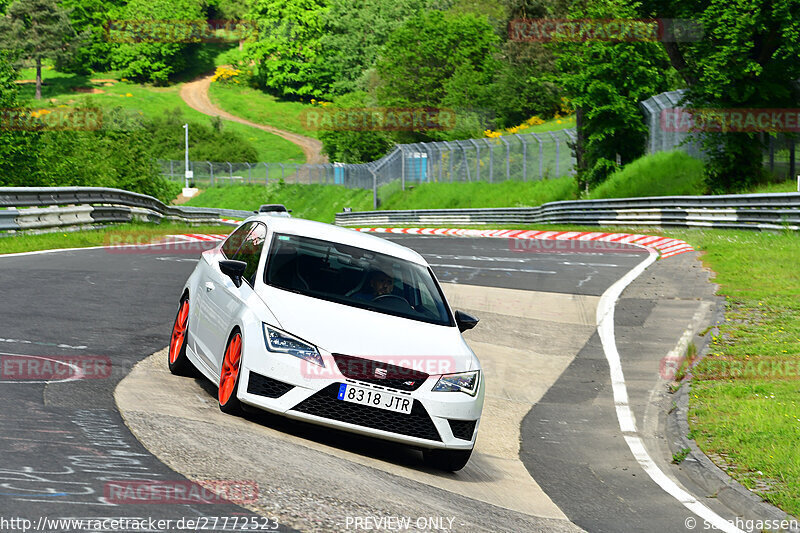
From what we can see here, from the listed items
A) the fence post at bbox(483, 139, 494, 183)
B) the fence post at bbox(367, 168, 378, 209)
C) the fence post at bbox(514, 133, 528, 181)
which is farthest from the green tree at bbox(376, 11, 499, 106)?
the fence post at bbox(514, 133, 528, 181)

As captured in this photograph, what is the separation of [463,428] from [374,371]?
2.88 feet

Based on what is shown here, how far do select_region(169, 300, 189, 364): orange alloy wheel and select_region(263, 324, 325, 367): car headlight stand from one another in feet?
7.34

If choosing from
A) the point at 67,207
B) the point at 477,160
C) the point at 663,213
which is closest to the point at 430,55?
the point at 477,160

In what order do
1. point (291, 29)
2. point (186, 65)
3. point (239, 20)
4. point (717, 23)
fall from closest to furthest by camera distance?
point (717, 23) → point (291, 29) → point (186, 65) → point (239, 20)

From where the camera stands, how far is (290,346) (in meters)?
7.17

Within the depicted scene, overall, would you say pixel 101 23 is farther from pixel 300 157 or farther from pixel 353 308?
pixel 353 308

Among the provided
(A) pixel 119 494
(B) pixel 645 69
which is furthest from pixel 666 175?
(A) pixel 119 494

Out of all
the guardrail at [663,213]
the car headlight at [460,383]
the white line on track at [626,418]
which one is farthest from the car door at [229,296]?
the guardrail at [663,213]

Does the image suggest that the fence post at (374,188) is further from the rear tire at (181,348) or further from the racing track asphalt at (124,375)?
the rear tire at (181,348)

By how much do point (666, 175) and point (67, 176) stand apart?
2598 cm

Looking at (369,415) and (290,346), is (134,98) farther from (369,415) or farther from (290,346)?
(369,415)

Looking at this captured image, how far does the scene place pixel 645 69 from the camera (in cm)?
4278

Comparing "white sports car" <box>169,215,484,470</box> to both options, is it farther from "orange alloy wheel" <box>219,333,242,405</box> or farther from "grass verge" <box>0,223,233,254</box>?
"grass verge" <box>0,223,233,254</box>

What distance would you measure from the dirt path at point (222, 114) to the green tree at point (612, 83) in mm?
75161
